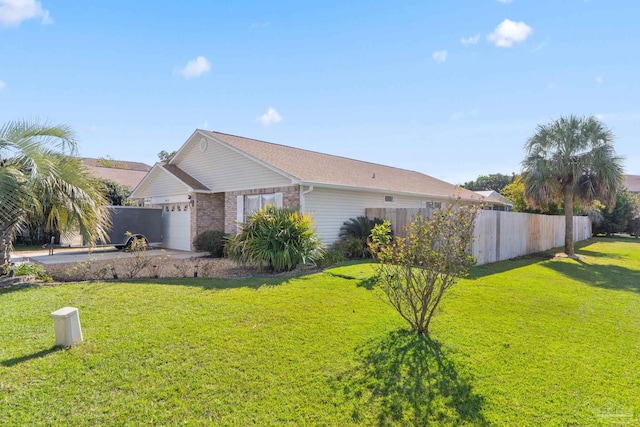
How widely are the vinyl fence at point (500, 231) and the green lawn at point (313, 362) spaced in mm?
4851

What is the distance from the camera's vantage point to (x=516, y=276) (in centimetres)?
960

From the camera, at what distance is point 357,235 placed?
1323 cm

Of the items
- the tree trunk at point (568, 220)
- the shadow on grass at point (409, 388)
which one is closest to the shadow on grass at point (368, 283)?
the shadow on grass at point (409, 388)

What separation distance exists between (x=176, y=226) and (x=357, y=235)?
9.76 m

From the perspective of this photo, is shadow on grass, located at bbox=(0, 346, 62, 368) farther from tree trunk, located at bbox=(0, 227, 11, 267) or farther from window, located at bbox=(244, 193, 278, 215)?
window, located at bbox=(244, 193, 278, 215)

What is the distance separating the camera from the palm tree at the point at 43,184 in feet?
24.3

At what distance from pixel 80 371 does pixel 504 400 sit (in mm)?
4694

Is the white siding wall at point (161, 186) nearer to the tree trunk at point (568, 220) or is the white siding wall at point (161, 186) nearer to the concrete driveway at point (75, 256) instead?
the concrete driveway at point (75, 256)

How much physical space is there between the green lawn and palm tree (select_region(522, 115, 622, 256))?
982 cm

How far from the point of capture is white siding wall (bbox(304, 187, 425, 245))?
12516 millimetres

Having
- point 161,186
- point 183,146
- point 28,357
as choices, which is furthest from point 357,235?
point 161,186

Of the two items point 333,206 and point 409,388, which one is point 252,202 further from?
point 409,388

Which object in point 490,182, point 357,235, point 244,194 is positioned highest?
point 490,182

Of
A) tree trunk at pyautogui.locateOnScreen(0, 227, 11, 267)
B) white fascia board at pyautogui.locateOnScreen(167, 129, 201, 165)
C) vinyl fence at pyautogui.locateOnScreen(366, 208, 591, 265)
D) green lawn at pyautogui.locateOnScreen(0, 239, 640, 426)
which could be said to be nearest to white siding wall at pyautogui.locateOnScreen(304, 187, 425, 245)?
vinyl fence at pyautogui.locateOnScreen(366, 208, 591, 265)
